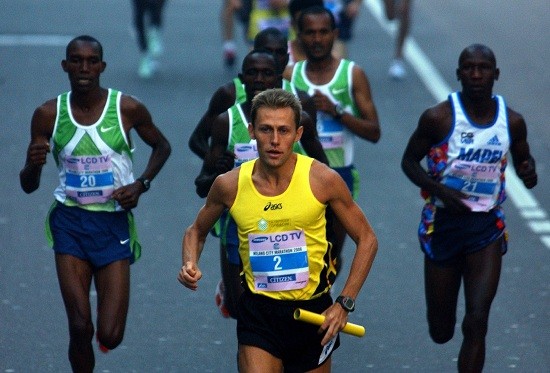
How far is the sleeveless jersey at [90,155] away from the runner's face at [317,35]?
6.31 ft

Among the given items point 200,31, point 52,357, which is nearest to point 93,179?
point 52,357

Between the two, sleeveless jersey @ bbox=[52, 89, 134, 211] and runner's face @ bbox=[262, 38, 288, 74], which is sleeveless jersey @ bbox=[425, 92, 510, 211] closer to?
runner's face @ bbox=[262, 38, 288, 74]

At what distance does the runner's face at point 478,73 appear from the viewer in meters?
8.76

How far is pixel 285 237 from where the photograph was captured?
737cm

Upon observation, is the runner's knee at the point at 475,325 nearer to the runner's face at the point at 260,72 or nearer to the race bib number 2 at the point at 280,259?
the race bib number 2 at the point at 280,259

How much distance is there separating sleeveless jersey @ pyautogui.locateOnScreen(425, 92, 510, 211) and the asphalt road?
53.6 inches

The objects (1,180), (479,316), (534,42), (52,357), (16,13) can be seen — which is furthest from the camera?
(16,13)

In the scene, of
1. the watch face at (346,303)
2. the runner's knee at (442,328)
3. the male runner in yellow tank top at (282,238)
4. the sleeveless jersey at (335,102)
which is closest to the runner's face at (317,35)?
the sleeveless jersey at (335,102)

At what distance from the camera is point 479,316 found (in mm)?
8500

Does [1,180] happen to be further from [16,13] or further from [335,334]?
[16,13]

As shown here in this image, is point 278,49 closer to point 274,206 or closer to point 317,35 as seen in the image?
point 317,35

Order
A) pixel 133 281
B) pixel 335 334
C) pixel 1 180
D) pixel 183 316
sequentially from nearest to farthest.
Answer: pixel 335 334, pixel 183 316, pixel 133 281, pixel 1 180

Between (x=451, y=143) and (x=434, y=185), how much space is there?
0.26 metres

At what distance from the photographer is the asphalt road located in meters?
10.1
